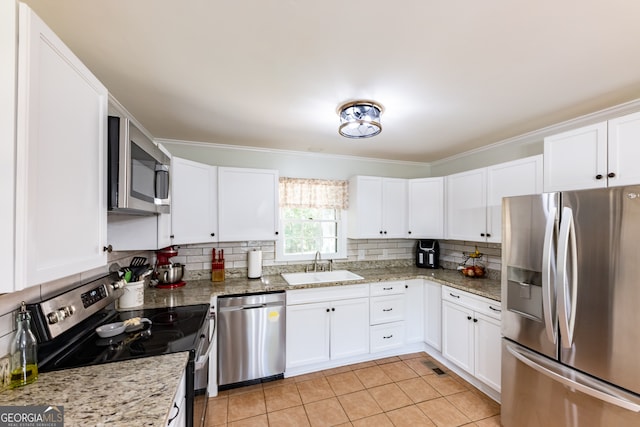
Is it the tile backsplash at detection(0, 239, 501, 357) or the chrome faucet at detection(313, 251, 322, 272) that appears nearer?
the tile backsplash at detection(0, 239, 501, 357)

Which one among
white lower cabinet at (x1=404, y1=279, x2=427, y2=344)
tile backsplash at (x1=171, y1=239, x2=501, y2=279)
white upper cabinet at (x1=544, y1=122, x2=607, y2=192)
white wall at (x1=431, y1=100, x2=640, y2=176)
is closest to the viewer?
white upper cabinet at (x1=544, y1=122, x2=607, y2=192)

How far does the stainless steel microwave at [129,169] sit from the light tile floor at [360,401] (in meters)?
1.69

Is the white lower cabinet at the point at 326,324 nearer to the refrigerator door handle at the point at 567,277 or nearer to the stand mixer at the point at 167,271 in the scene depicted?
the stand mixer at the point at 167,271

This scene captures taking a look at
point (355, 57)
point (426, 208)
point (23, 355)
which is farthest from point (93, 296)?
point (426, 208)

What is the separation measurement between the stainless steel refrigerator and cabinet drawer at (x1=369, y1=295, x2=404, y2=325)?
1161 millimetres

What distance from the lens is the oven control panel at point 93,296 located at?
1.44 metres

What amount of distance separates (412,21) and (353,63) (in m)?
0.38

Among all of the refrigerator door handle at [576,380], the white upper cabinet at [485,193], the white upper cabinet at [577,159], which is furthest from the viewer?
the white upper cabinet at [485,193]

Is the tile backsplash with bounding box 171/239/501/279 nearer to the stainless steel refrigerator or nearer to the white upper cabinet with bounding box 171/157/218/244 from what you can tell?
the white upper cabinet with bounding box 171/157/218/244

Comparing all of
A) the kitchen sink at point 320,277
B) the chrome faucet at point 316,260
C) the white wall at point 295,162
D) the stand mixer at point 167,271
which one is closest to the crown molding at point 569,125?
the white wall at point 295,162

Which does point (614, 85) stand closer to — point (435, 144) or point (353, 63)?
point (435, 144)

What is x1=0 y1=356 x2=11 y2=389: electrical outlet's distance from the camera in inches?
38.5

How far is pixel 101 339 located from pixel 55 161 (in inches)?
40.3

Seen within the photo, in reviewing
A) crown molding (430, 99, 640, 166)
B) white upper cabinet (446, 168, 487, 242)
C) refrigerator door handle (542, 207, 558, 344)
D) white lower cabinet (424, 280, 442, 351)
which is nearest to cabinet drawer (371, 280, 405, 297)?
white lower cabinet (424, 280, 442, 351)
